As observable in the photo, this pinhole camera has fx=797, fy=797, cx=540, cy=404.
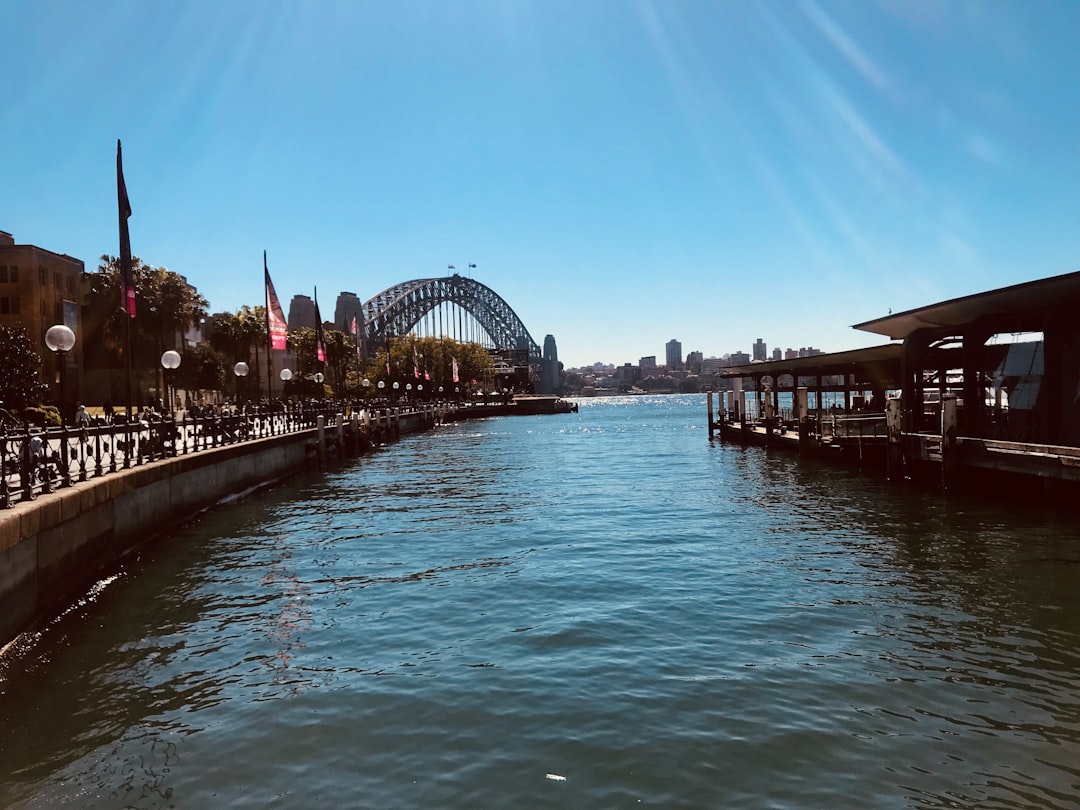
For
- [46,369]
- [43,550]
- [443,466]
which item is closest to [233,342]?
[46,369]

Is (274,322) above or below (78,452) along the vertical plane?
above

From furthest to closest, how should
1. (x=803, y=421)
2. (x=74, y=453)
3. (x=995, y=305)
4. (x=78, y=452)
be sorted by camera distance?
1. (x=803, y=421)
2. (x=995, y=305)
3. (x=78, y=452)
4. (x=74, y=453)

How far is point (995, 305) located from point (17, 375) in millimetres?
47484

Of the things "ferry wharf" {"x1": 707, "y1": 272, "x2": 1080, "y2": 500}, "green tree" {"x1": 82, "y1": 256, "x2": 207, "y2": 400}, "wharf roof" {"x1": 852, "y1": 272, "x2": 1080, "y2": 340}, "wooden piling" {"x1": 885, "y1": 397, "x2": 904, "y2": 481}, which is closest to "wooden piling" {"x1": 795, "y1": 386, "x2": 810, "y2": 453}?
"ferry wharf" {"x1": 707, "y1": 272, "x2": 1080, "y2": 500}

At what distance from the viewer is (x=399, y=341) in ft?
551

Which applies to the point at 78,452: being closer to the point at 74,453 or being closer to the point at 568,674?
the point at 74,453

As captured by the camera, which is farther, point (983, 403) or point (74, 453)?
point (983, 403)

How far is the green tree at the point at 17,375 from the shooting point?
42.6 metres

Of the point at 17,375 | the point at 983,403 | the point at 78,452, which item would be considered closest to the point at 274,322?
the point at 78,452

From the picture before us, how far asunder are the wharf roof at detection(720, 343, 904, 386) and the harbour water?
2104 cm

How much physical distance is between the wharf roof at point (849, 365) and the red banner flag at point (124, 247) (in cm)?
3470

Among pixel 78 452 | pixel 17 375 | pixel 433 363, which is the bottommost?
pixel 78 452

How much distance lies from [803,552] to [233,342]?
82.5 metres

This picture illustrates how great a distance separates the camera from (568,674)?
11.5 m
